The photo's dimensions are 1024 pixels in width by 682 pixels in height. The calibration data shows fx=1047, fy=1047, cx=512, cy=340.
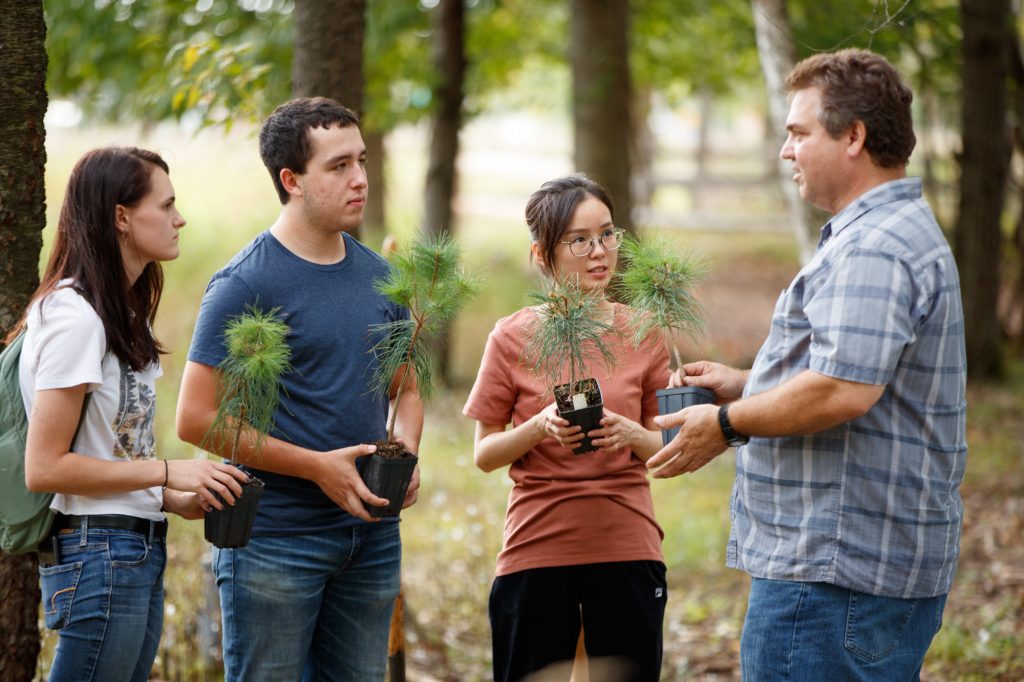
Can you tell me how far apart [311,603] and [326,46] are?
246 centimetres

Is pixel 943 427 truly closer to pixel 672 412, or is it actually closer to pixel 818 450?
pixel 818 450

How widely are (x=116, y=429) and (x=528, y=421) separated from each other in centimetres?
108

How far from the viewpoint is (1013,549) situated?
6109 mm

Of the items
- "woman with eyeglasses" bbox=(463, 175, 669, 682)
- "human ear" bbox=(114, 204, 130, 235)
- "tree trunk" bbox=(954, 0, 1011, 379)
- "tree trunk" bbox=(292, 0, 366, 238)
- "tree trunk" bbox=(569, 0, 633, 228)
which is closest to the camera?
"human ear" bbox=(114, 204, 130, 235)

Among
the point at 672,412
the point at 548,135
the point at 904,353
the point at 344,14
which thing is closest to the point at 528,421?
the point at 672,412

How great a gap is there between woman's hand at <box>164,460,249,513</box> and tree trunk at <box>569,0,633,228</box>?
271 inches

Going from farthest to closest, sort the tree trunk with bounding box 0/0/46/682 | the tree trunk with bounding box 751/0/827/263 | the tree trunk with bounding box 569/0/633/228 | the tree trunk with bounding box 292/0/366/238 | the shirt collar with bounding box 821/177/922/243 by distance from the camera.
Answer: the tree trunk with bounding box 569/0/633/228 → the tree trunk with bounding box 751/0/827/263 → the tree trunk with bounding box 292/0/366/238 → the tree trunk with bounding box 0/0/46/682 → the shirt collar with bounding box 821/177/922/243

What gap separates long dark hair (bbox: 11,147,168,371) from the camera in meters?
2.56

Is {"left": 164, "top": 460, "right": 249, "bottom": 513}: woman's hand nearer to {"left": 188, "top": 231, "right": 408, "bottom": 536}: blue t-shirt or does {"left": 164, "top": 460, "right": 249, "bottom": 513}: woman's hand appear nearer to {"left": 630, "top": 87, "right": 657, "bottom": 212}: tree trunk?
{"left": 188, "top": 231, "right": 408, "bottom": 536}: blue t-shirt

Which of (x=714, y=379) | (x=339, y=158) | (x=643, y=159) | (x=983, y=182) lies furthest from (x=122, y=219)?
(x=643, y=159)

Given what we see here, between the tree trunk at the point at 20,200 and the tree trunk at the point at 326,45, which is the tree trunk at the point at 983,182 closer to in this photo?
the tree trunk at the point at 326,45

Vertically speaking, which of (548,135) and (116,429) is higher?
(548,135)

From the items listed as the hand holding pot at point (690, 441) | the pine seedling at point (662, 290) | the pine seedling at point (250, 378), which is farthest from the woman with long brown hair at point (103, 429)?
the pine seedling at point (662, 290)

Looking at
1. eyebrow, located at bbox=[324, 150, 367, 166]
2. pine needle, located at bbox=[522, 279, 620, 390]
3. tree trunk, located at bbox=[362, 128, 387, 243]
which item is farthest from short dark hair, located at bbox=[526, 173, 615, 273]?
tree trunk, located at bbox=[362, 128, 387, 243]
